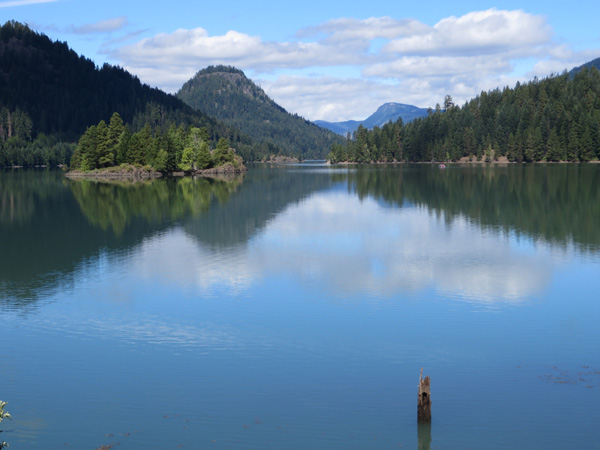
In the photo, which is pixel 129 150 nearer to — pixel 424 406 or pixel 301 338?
pixel 301 338

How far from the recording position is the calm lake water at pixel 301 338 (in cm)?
1767

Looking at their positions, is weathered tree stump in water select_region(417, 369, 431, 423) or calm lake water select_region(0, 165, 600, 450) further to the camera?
calm lake water select_region(0, 165, 600, 450)

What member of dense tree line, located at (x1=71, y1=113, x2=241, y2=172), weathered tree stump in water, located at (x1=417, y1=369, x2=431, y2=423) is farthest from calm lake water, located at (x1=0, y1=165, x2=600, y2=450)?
dense tree line, located at (x1=71, y1=113, x2=241, y2=172)

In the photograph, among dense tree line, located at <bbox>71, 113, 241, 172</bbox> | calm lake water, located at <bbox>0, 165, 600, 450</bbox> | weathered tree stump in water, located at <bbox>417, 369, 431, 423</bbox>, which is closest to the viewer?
weathered tree stump in water, located at <bbox>417, 369, 431, 423</bbox>

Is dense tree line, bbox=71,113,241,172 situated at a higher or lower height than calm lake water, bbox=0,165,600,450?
higher

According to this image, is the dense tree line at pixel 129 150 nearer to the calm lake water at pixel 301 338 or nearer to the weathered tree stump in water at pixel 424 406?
the calm lake water at pixel 301 338

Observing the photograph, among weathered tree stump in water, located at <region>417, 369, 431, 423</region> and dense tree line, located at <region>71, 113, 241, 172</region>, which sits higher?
dense tree line, located at <region>71, 113, 241, 172</region>

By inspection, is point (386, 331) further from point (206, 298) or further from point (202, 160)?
point (202, 160)

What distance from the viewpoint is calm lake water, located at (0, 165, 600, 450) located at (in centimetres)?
1767

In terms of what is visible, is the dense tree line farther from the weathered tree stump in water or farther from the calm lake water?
the weathered tree stump in water

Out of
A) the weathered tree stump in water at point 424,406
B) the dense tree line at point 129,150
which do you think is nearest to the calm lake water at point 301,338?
the weathered tree stump in water at point 424,406

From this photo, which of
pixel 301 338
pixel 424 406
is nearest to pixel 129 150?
pixel 301 338

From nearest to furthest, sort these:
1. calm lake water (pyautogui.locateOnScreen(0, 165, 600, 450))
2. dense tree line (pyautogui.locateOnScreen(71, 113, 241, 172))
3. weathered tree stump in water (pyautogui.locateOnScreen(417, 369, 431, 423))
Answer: weathered tree stump in water (pyautogui.locateOnScreen(417, 369, 431, 423)) → calm lake water (pyautogui.locateOnScreen(0, 165, 600, 450)) → dense tree line (pyautogui.locateOnScreen(71, 113, 241, 172))

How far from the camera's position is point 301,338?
83.6 feet
